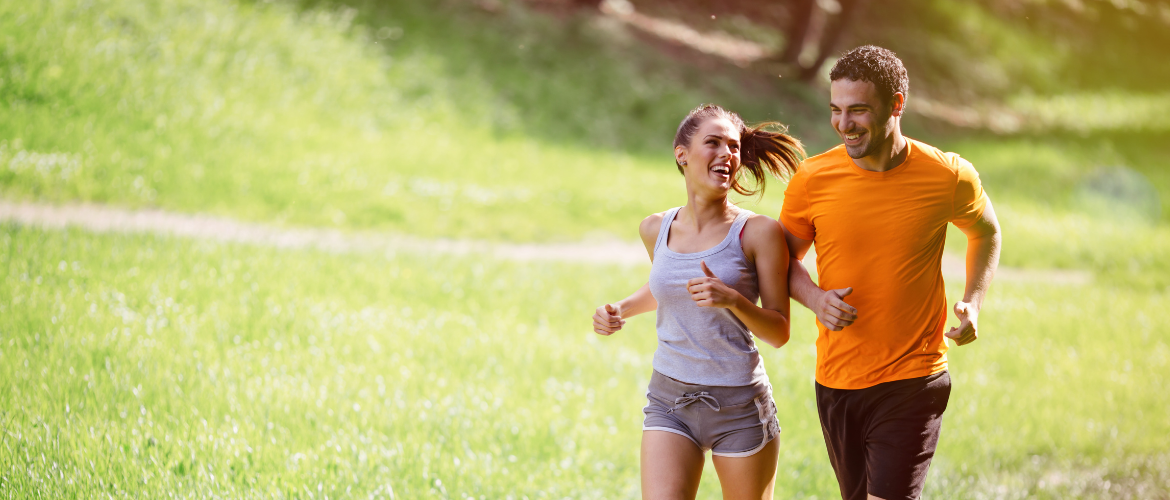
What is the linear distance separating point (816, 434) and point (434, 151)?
11404 millimetres

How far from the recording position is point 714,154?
12.2 feet

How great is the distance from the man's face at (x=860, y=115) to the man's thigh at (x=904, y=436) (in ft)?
3.54

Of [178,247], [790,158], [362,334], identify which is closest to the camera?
[790,158]

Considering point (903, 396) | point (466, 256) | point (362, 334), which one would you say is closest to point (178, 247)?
point (362, 334)

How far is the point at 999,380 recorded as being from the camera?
378 inches

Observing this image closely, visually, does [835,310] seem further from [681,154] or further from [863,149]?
[681,154]

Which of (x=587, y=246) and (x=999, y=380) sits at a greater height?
(x=999, y=380)

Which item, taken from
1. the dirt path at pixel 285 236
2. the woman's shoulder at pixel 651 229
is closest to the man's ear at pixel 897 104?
the woman's shoulder at pixel 651 229

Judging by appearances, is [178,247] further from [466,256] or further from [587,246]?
[587,246]

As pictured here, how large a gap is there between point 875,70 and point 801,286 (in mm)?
978

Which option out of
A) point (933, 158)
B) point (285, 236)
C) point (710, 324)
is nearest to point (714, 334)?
Answer: point (710, 324)

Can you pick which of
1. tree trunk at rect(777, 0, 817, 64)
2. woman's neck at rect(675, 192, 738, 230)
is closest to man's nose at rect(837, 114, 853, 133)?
woman's neck at rect(675, 192, 738, 230)

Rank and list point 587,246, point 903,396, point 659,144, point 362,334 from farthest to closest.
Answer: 1. point 659,144
2. point 587,246
3. point 362,334
4. point 903,396

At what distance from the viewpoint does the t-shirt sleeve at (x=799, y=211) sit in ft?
12.8
